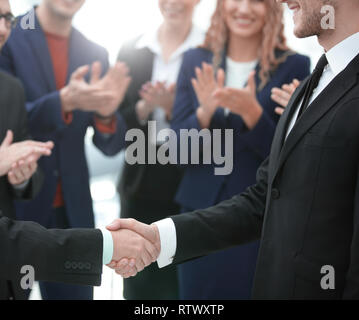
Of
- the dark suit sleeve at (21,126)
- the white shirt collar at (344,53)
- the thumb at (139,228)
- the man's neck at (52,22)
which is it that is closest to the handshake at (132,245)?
the thumb at (139,228)

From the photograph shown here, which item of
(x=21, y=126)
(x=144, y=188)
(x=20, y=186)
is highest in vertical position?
(x=21, y=126)

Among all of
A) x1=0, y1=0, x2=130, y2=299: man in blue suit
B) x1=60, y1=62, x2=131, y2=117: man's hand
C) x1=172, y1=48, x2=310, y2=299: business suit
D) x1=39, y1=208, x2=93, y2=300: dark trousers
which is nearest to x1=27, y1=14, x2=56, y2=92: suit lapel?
x1=0, y1=0, x2=130, y2=299: man in blue suit

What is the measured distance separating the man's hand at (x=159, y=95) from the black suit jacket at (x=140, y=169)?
0.34 ft

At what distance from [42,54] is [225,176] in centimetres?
91

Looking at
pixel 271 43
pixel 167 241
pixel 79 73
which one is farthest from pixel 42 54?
pixel 167 241

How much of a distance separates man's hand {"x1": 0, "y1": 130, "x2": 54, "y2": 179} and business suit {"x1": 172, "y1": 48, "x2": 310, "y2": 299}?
0.58m

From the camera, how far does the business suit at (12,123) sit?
1804 millimetres

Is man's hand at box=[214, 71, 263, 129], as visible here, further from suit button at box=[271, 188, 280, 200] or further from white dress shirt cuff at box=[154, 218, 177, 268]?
suit button at box=[271, 188, 280, 200]

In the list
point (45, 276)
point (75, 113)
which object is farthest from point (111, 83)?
point (45, 276)

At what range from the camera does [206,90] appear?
197 centimetres

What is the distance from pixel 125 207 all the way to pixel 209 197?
2.15ft

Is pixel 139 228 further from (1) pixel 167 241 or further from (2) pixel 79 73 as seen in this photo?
(2) pixel 79 73

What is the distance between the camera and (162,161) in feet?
7.79

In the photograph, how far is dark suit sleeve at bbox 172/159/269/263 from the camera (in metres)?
1.50
